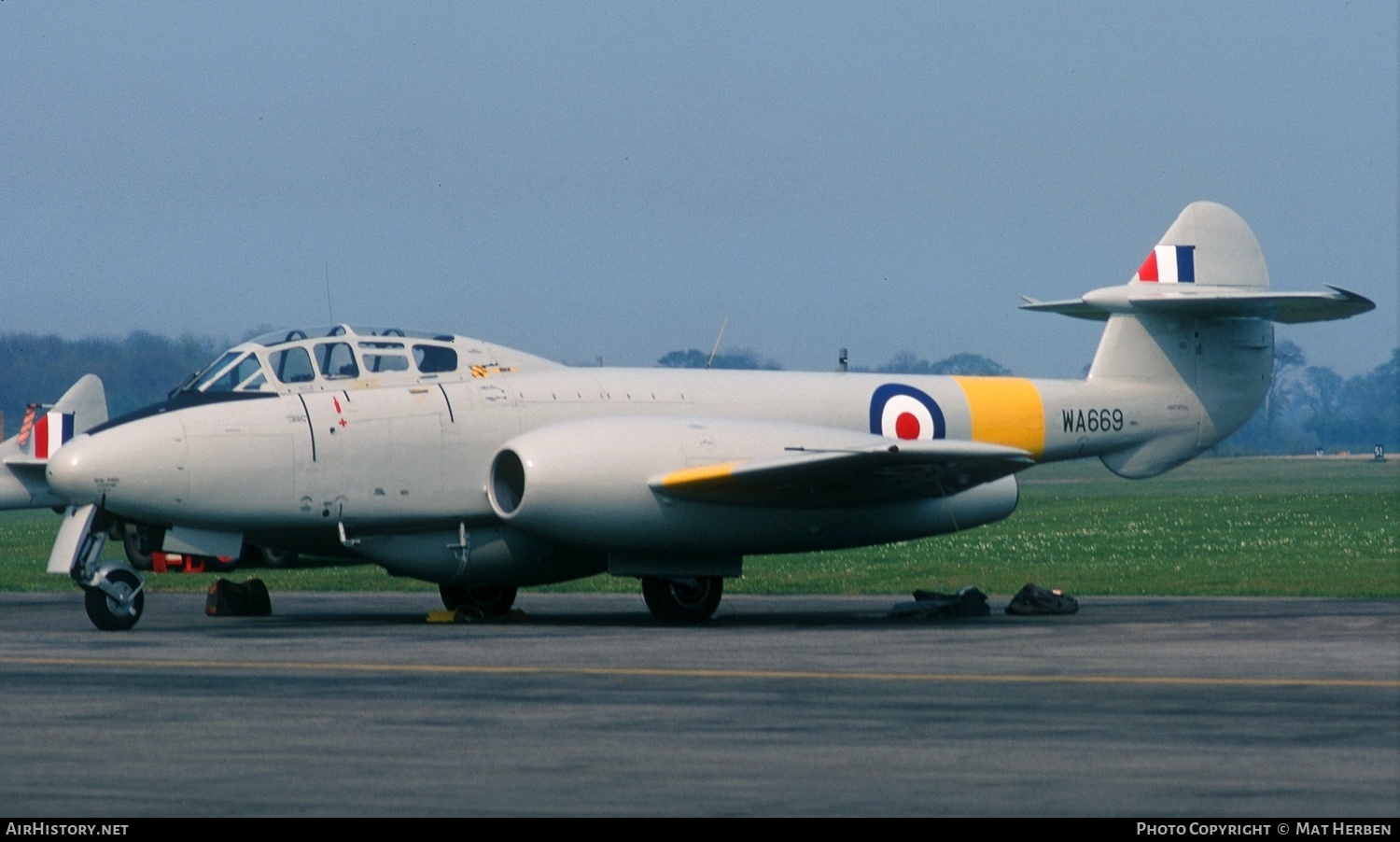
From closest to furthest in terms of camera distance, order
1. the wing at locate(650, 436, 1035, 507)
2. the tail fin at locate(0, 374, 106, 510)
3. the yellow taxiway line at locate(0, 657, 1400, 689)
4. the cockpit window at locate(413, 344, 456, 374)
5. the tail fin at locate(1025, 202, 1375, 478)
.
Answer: the yellow taxiway line at locate(0, 657, 1400, 689), the wing at locate(650, 436, 1035, 507), the cockpit window at locate(413, 344, 456, 374), the tail fin at locate(1025, 202, 1375, 478), the tail fin at locate(0, 374, 106, 510)

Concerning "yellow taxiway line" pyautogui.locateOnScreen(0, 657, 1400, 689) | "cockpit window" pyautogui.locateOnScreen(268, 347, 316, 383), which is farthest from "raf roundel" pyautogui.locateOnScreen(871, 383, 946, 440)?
"yellow taxiway line" pyautogui.locateOnScreen(0, 657, 1400, 689)

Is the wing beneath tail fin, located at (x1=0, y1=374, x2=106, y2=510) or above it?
beneath

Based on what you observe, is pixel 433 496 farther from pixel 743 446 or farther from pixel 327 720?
pixel 327 720

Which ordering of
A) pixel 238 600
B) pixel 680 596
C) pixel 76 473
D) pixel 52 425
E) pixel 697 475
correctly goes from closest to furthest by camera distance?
pixel 76 473
pixel 697 475
pixel 680 596
pixel 238 600
pixel 52 425

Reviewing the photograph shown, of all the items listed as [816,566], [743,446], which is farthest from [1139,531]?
[743,446]

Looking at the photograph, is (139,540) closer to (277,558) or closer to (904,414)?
(277,558)

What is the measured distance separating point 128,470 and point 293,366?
86.4 inches

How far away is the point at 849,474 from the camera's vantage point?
20.2m

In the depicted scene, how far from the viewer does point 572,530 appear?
19.8 m

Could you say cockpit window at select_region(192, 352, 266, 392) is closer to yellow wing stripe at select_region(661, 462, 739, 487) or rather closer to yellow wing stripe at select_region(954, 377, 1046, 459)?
yellow wing stripe at select_region(661, 462, 739, 487)

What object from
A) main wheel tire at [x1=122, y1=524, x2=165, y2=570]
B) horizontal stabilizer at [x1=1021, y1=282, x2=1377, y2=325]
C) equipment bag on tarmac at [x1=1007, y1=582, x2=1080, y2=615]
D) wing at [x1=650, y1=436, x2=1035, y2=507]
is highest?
horizontal stabilizer at [x1=1021, y1=282, x2=1377, y2=325]

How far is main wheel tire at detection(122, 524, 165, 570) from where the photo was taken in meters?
19.9

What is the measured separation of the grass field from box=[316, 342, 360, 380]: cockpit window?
9.59 m

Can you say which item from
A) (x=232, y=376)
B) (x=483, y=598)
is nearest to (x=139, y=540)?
(x=232, y=376)
